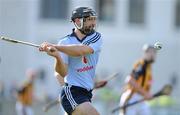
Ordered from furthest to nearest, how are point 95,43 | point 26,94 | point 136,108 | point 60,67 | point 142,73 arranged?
point 26,94 < point 136,108 < point 142,73 < point 95,43 < point 60,67

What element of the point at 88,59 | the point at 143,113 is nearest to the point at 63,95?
the point at 88,59

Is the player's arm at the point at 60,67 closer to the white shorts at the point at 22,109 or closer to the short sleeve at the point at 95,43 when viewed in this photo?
the short sleeve at the point at 95,43

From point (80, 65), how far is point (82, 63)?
0.04m

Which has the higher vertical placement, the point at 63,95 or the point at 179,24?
the point at 63,95

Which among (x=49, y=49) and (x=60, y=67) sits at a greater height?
(x=49, y=49)

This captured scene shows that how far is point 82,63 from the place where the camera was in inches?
535

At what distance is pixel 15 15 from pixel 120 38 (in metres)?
5.79

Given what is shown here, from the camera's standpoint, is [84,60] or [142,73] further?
[142,73]

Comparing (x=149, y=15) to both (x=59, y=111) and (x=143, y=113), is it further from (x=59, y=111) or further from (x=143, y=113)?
(x=143, y=113)

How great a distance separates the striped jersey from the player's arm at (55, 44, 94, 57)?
19cm

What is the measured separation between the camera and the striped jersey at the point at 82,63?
13531 millimetres

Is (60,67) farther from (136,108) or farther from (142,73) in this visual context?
(136,108)

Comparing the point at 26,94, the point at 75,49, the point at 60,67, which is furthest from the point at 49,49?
the point at 26,94

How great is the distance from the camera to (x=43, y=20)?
54375mm
